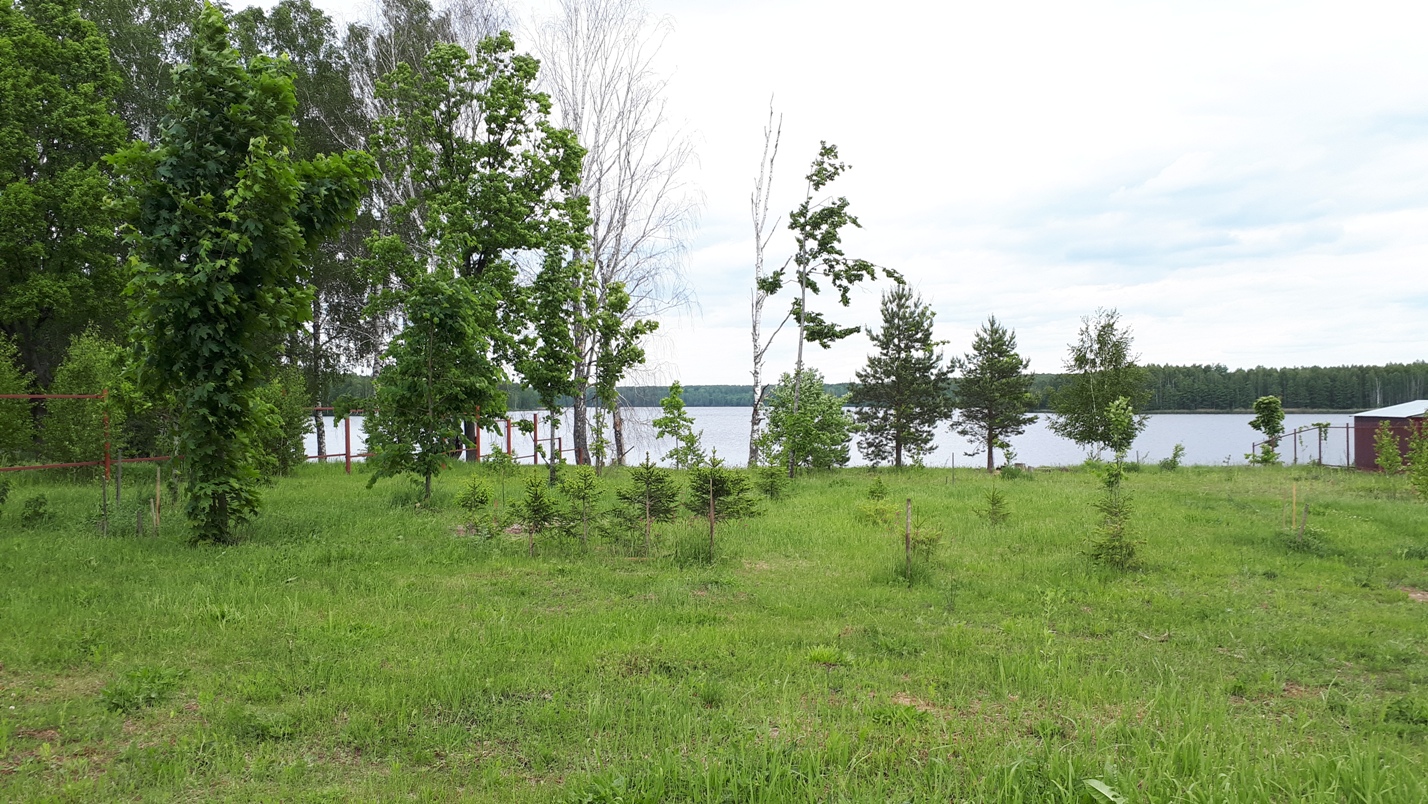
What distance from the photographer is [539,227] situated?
2006 cm

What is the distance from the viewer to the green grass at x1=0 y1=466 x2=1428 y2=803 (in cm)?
418

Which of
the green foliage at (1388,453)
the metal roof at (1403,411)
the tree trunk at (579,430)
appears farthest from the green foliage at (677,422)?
the metal roof at (1403,411)

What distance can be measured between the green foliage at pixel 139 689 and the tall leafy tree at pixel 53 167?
1979cm

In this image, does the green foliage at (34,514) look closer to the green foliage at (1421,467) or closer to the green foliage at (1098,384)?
the green foliage at (1421,467)

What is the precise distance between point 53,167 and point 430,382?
1698 centimetres

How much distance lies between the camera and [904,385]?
138ft

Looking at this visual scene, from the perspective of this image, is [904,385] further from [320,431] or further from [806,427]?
[320,431]

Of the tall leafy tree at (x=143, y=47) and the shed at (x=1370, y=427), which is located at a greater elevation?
the tall leafy tree at (x=143, y=47)

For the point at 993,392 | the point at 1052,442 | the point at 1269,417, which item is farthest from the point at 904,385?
the point at 1052,442

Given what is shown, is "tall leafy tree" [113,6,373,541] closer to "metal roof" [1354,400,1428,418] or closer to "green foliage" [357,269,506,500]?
"green foliage" [357,269,506,500]

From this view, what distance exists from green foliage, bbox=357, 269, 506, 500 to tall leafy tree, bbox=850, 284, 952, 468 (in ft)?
102

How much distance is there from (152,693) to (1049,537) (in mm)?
11417

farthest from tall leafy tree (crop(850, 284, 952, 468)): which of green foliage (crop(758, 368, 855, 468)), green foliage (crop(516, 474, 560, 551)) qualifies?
green foliage (crop(516, 474, 560, 551))

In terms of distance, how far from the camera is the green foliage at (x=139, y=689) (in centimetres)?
522
